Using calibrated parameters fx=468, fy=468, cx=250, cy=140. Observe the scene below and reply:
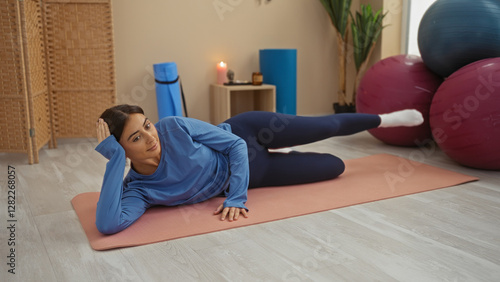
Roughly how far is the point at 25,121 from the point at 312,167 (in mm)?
1887

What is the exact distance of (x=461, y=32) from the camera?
9.24 ft

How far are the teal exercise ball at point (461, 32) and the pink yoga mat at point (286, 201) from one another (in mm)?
703

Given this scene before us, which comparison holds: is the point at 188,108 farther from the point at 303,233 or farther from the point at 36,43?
the point at 303,233

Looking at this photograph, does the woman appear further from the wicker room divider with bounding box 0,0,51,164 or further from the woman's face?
the wicker room divider with bounding box 0,0,51,164

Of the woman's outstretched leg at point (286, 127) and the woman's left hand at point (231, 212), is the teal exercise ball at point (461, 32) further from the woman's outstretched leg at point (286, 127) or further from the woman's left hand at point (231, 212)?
the woman's left hand at point (231, 212)

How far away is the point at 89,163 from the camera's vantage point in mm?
3066

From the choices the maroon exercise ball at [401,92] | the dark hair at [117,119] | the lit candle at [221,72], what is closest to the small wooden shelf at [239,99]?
the lit candle at [221,72]

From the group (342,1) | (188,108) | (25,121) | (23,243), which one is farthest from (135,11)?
(23,243)

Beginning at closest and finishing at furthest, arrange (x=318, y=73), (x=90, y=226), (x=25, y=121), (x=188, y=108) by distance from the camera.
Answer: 1. (x=90, y=226)
2. (x=25, y=121)
3. (x=188, y=108)
4. (x=318, y=73)

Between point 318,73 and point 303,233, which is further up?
point 318,73

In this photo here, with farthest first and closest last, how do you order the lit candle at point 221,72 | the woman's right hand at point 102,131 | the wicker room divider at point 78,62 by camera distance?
the lit candle at point 221,72 < the wicker room divider at point 78,62 < the woman's right hand at point 102,131

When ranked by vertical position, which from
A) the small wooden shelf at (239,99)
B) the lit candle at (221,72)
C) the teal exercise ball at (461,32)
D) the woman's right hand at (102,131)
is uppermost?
the teal exercise ball at (461,32)

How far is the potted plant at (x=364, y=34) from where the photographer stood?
4477 mm

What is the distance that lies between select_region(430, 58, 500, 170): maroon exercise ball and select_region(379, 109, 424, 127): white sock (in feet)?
0.47
